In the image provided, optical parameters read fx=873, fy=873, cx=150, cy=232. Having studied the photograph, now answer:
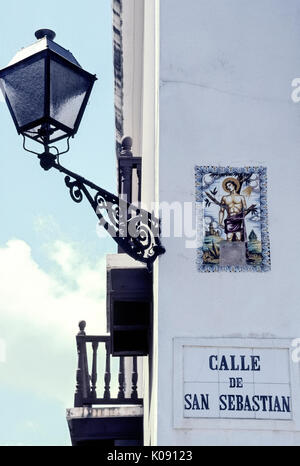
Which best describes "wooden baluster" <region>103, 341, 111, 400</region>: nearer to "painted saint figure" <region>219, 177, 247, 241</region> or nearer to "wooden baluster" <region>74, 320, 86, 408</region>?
"wooden baluster" <region>74, 320, 86, 408</region>

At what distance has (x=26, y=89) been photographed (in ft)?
17.0

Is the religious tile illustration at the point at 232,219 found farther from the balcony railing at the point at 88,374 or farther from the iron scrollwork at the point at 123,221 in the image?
the balcony railing at the point at 88,374

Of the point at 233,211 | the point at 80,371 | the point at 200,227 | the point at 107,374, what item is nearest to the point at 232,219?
the point at 233,211

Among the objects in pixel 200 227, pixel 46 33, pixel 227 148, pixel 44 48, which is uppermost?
pixel 46 33

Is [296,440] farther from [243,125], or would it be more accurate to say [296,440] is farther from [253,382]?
[243,125]

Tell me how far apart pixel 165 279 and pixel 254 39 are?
1.80m

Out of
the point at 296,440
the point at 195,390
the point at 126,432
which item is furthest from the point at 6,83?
the point at 126,432

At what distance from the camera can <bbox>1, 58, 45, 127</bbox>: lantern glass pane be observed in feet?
16.9

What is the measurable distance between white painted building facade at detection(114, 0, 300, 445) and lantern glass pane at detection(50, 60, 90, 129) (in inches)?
24.2

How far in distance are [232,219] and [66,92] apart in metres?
1.28

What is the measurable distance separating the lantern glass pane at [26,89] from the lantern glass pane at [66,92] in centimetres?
7

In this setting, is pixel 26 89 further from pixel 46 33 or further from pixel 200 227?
pixel 200 227

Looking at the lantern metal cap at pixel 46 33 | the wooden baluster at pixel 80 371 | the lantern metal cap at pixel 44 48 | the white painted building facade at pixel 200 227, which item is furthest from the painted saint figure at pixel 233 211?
the wooden baluster at pixel 80 371

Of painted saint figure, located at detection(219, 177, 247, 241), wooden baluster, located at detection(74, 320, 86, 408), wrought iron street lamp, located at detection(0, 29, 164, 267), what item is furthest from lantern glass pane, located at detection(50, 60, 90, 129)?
wooden baluster, located at detection(74, 320, 86, 408)
